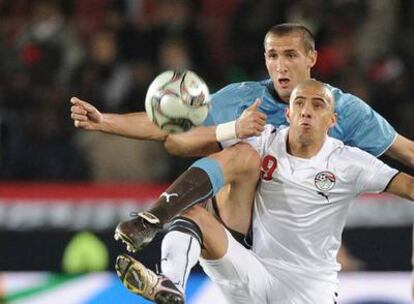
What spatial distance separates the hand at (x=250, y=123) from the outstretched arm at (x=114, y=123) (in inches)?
19.8

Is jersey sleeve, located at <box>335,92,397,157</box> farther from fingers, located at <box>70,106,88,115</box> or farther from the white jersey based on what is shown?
fingers, located at <box>70,106,88,115</box>

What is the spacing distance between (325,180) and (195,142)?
0.73m

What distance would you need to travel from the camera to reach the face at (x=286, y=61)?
7598 mm

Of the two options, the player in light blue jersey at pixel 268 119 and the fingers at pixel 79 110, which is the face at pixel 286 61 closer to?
the player in light blue jersey at pixel 268 119

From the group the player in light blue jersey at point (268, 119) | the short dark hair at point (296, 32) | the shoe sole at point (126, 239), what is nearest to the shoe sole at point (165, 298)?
the shoe sole at point (126, 239)

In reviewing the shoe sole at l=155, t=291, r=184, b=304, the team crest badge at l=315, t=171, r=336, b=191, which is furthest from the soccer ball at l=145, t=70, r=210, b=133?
the shoe sole at l=155, t=291, r=184, b=304

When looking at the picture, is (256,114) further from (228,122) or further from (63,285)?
(63,285)

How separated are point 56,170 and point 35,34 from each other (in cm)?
161

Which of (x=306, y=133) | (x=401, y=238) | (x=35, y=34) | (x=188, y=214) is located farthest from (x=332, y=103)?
(x=35, y=34)

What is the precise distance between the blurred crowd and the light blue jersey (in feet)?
→ 11.5

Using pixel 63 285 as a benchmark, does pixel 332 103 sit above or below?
above

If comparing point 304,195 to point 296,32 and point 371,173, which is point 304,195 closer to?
point 371,173

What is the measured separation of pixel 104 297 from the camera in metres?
9.33

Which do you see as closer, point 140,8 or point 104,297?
point 104,297
